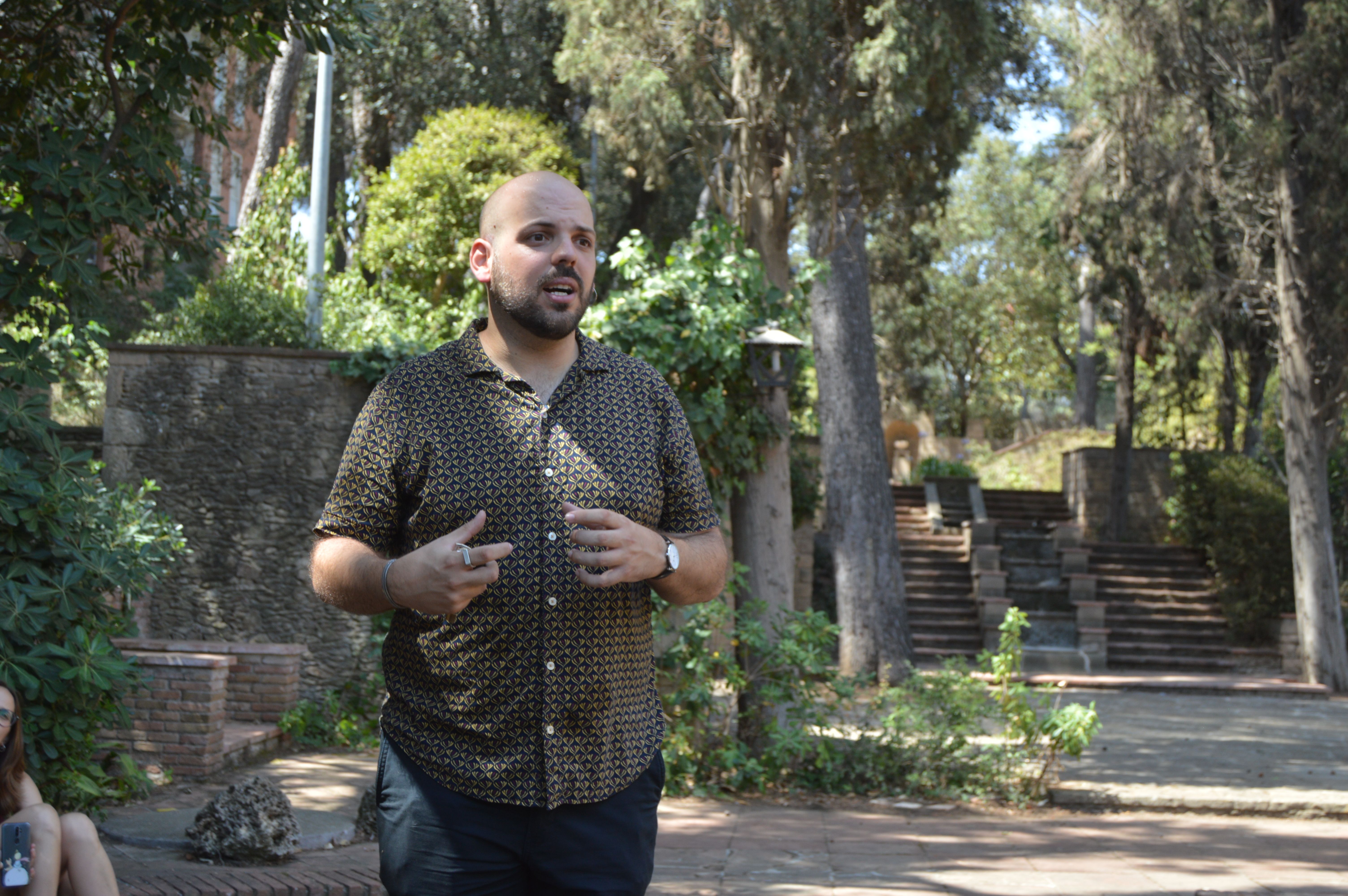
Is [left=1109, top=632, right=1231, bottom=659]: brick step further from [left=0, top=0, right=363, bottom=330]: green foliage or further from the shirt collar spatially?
the shirt collar

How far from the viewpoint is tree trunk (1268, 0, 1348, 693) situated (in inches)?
535

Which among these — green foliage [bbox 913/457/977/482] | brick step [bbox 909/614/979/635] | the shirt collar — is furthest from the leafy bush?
green foliage [bbox 913/457/977/482]

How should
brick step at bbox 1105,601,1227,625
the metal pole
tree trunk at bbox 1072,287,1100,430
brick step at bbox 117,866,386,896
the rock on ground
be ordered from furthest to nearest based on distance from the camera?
tree trunk at bbox 1072,287,1100,430 < brick step at bbox 1105,601,1227,625 < the metal pole < the rock on ground < brick step at bbox 117,866,386,896

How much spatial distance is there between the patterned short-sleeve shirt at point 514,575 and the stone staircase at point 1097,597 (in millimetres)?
12367

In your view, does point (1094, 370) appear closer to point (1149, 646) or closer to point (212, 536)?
point (1149, 646)

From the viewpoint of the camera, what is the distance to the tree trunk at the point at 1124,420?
60.5 feet

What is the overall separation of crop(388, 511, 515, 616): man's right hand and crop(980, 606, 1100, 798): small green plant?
221 inches

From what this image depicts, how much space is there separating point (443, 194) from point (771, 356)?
7.77 meters

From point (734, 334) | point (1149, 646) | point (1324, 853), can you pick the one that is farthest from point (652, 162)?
point (1149, 646)

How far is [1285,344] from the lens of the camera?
1373cm

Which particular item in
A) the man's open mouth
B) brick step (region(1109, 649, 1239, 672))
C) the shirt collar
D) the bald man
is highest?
the man's open mouth

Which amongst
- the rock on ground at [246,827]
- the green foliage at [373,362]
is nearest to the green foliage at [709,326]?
the green foliage at [373,362]

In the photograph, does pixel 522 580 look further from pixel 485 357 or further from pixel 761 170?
pixel 761 170

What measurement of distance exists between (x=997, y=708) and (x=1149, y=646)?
9.39 meters
